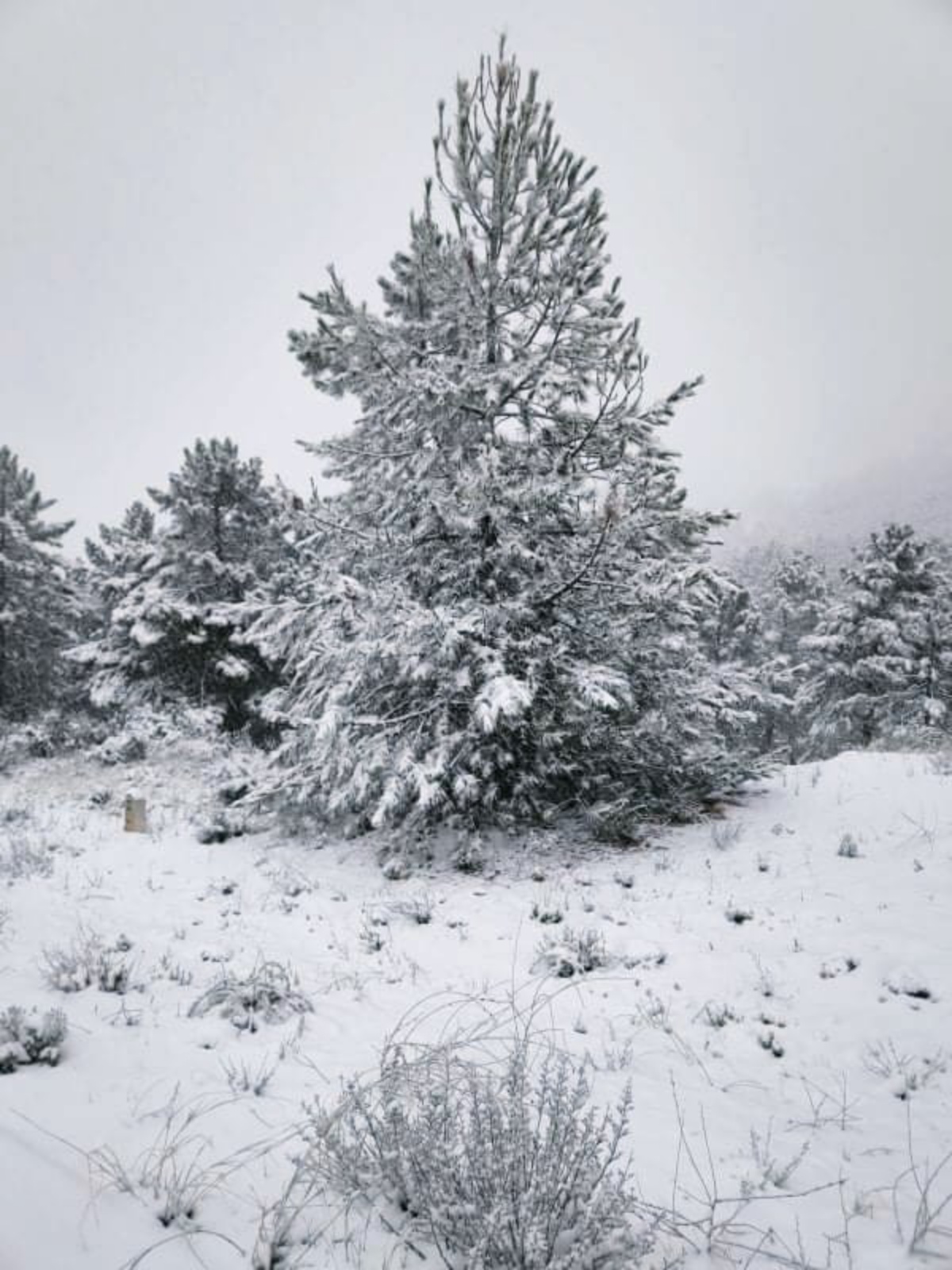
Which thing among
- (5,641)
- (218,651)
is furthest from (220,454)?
(5,641)

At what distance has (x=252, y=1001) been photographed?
13.2ft

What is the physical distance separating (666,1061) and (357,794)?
4.66m

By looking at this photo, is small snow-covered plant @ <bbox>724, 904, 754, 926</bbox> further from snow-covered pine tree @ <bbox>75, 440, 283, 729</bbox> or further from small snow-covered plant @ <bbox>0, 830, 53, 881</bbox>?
snow-covered pine tree @ <bbox>75, 440, 283, 729</bbox>

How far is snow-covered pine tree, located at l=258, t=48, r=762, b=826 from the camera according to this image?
24.2ft

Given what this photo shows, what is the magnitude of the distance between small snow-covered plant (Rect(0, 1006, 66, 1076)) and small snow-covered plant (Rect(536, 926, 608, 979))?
3.20 metres

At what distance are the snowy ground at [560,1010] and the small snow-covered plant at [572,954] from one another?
109mm

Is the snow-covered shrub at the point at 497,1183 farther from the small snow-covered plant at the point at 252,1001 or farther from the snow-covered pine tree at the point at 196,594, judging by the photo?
the snow-covered pine tree at the point at 196,594

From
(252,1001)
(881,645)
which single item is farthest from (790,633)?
(252,1001)

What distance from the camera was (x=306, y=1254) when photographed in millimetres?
2109

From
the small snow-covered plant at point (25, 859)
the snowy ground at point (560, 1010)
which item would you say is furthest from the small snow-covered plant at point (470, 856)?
the small snow-covered plant at point (25, 859)

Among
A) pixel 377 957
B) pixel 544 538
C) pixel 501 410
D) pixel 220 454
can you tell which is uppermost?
pixel 220 454

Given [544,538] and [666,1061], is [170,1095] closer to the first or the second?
[666,1061]

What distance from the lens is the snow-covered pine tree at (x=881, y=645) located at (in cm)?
2009

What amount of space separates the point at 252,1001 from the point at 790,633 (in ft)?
120
